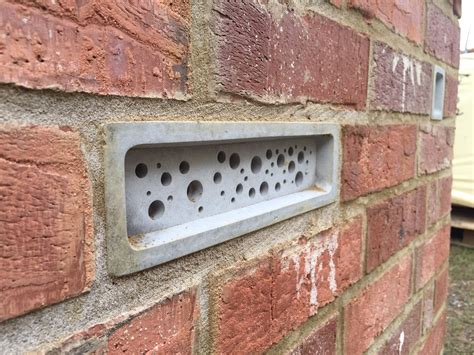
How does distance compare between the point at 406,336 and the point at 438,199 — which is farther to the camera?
the point at 438,199

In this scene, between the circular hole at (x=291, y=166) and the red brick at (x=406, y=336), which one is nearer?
the circular hole at (x=291, y=166)

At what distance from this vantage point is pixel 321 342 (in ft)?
1.72

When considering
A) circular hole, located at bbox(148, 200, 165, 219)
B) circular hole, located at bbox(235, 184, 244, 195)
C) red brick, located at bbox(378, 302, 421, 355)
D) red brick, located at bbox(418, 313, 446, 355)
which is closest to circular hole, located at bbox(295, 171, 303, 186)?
circular hole, located at bbox(235, 184, 244, 195)

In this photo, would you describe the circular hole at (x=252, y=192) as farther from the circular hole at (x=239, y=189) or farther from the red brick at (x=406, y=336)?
the red brick at (x=406, y=336)

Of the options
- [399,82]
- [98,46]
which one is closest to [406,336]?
[399,82]

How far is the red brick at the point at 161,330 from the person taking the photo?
287 mm

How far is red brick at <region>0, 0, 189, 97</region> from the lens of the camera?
0.22 metres

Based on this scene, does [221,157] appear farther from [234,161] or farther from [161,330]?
[161,330]

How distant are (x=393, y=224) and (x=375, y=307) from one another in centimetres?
14

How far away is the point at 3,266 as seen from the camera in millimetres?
219

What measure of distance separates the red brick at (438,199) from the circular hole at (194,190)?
2.27 feet

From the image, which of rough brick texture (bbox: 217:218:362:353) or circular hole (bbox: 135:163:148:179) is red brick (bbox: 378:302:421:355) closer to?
rough brick texture (bbox: 217:218:362:353)

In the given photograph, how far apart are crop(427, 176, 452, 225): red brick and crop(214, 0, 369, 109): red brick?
0.45 meters

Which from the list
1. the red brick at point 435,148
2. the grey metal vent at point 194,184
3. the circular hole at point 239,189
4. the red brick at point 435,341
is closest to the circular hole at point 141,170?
the grey metal vent at point 194,184
